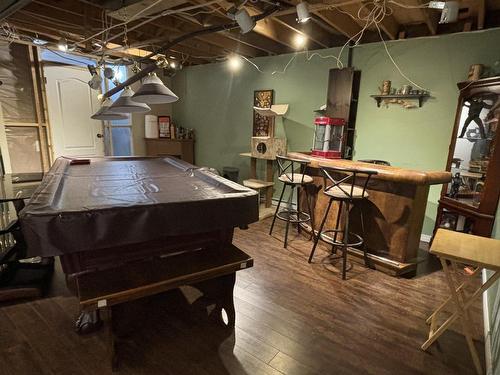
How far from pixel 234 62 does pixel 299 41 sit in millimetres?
1458

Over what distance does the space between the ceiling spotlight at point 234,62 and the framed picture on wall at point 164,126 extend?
5.37 ft

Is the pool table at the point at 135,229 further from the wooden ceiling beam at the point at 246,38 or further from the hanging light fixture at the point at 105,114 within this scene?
the wooden ceiling beam at the point at 246,38

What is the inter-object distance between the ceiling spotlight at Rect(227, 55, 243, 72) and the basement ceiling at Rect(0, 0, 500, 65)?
18.6 inches

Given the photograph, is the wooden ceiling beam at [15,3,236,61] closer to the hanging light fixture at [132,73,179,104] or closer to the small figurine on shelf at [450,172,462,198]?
the hanging light fixture at [132,73,179,104]

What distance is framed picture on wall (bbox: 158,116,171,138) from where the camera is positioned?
18.7ft

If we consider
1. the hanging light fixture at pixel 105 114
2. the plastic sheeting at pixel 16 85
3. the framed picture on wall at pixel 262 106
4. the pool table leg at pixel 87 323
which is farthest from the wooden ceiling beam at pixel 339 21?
the plastic sheeting at pixel 16 85

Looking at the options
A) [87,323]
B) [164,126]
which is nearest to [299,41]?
[164,126]

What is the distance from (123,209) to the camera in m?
1.50

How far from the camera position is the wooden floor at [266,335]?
166cm

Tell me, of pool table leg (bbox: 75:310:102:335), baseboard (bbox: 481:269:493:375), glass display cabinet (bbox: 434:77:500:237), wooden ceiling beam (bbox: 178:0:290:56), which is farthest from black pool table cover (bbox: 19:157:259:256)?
glass display cabinet (bbox: 434:77:500:237)

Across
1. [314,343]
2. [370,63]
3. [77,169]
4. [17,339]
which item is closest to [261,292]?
[314,343]

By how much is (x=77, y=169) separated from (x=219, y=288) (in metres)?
1.90

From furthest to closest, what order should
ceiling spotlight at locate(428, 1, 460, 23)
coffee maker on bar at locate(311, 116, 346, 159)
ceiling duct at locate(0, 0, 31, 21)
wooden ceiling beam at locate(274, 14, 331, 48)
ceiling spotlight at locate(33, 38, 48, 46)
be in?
1. ceiling spotlight at locate(33, 38, 48, 46)
2. coffee maker on bar at locate(311, 116, 346, 159)
3. wooden ceiling beam at locate(274, 14, 331, 48)
4. ceiling spotlight at locate(428, 1, 460, 23)
5. ceiling duct at locate(0, 0, 31, 21)

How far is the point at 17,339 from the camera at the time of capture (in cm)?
180
